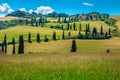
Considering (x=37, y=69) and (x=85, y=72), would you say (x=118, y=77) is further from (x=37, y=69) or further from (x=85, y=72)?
(x=37, y=69)

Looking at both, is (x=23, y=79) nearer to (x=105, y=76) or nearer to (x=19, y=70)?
(x=19, y=70)

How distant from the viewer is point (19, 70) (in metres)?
16.5

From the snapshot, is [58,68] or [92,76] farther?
[58,68]

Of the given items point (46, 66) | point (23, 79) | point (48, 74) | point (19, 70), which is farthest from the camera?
point (46, 66)

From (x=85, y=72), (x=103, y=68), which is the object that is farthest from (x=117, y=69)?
(x=85, y=72)

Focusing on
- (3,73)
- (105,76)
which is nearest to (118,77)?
(105,76)

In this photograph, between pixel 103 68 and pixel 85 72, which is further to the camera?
pixel 103 68

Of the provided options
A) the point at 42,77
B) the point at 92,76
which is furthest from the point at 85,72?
the point at 42,77

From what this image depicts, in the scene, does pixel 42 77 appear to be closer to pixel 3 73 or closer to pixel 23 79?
pixel 23 79

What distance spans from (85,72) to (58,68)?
1900mm

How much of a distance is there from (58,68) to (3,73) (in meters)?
3.07

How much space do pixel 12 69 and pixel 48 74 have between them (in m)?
2.61

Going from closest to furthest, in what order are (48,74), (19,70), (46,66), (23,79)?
(23,79) → (48,74) → (19,70) → (46,66)

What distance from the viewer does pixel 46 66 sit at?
17.7 meters
